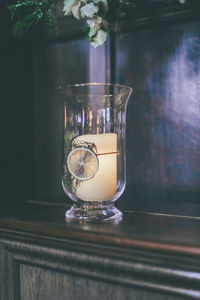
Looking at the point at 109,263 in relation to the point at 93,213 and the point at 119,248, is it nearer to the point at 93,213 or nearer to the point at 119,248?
the point at 119,248

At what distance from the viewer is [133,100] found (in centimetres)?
101

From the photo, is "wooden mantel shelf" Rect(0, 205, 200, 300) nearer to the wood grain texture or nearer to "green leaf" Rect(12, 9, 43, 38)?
the wood grain texture

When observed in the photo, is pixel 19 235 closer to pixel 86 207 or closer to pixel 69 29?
pixel 86 207

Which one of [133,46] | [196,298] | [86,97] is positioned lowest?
[196,298]

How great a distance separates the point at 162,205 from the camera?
89cm

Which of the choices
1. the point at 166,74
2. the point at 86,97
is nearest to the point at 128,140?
the point at 166,74

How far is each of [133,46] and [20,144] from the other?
0.43 m

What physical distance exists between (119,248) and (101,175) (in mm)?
172

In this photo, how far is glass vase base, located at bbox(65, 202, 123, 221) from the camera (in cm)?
71

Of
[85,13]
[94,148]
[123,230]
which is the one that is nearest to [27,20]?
[85,13]

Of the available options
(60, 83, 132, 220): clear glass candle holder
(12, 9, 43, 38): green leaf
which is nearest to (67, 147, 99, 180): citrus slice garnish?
(60, 83, 132, 220): clear glass candle holder

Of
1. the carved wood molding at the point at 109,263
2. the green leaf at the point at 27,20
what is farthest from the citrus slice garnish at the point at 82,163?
the green leaf at the point at 27,20

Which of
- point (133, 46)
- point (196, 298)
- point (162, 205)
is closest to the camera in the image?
point (196, 298)

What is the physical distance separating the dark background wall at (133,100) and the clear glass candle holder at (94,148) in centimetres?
16
